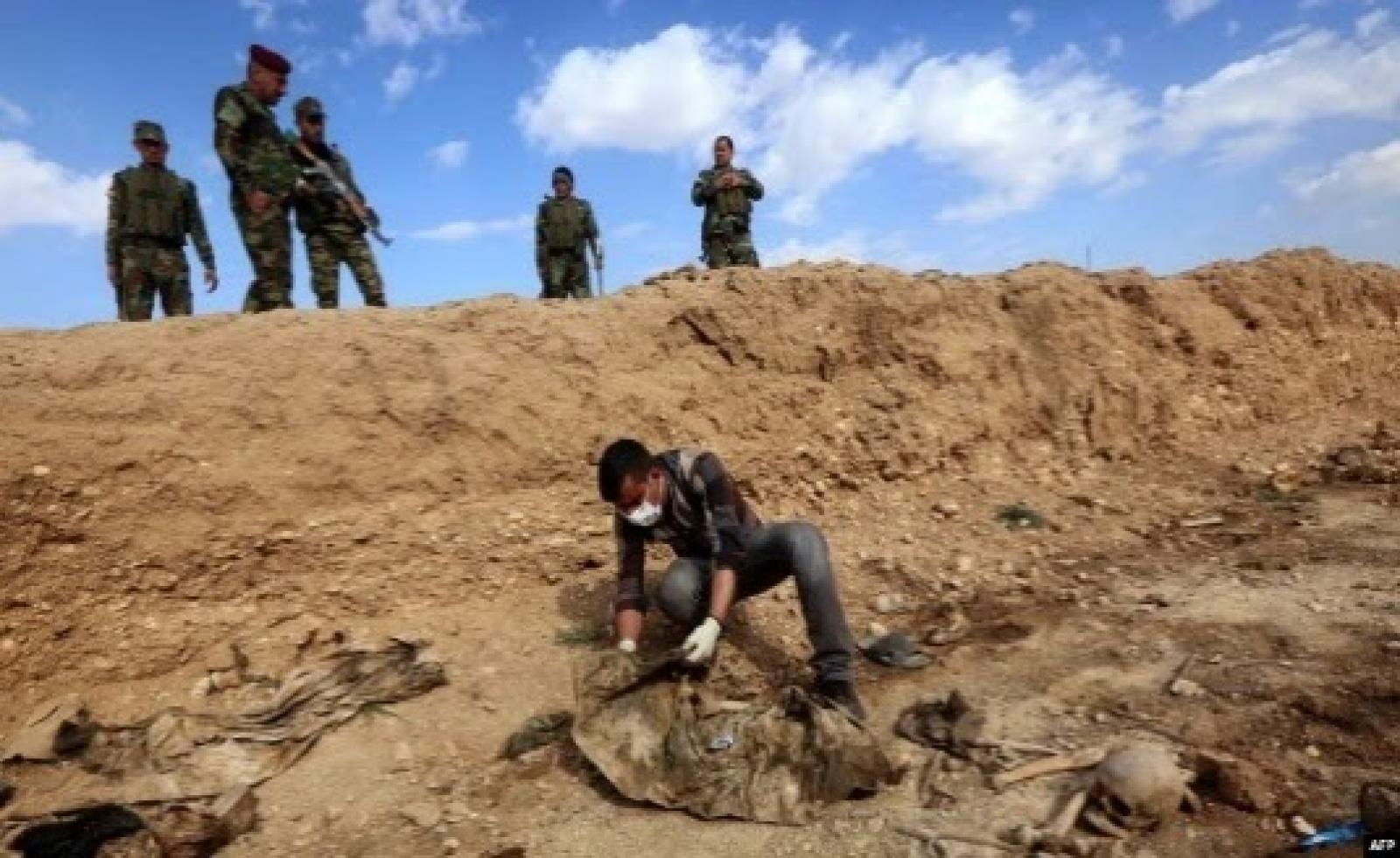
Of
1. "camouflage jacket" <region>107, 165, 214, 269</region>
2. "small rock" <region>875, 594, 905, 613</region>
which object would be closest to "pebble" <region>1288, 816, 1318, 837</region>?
"small rock" <region>875, 594, 905, 613</region>

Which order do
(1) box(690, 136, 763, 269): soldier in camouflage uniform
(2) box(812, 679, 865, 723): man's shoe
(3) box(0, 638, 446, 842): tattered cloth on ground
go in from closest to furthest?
(3) box(0, 638, 446, 842): tattered cloth on ground → (2) box(812, 679, 865, 723): man's shoe → (1) box(690, 136, 763, 269): soldier in camouflage uniform

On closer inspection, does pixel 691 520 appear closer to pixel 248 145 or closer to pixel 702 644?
pixel 702 644

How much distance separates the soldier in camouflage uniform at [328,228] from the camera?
5.54 metres

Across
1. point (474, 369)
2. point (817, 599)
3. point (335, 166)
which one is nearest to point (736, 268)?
point (474, 369)

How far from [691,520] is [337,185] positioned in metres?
3.41

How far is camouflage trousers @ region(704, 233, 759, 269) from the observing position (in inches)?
320

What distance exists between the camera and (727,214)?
26.3 feet

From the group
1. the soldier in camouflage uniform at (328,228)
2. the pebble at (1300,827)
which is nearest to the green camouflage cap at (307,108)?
the soldier in camouflage uniform at (328,228)

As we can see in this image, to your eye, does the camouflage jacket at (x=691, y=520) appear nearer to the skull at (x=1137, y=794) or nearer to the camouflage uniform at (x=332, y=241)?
the skull at (x=1137, y=794)

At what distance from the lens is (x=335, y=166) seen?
5754 millimetres

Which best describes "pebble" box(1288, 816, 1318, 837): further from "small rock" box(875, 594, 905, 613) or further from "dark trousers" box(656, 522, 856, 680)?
"small rock" box(875, 594, 905, 613)

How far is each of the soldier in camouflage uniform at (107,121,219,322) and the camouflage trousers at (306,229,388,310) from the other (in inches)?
30.9

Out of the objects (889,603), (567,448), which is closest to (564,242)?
(567,448)

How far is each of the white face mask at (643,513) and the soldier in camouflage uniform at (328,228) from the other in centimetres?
302
